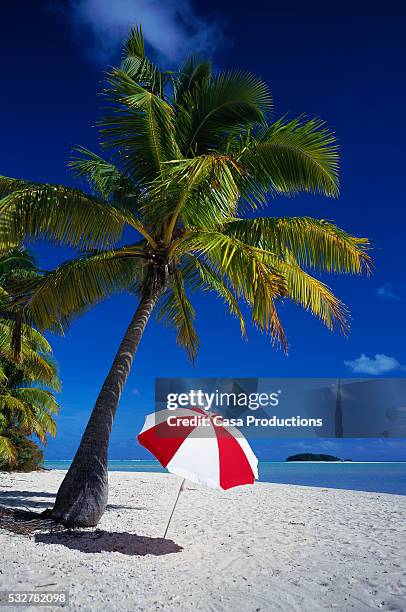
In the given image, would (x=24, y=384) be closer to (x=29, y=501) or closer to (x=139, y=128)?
(x=29, y=501)

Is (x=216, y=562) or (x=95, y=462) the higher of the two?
(x=95, y=462)

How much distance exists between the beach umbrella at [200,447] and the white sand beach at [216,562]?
995 millimetres

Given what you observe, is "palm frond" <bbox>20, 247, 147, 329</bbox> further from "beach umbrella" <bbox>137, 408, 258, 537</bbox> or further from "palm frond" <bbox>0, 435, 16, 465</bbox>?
"palm frond" <bbox>0, 435, 16, 465</bbox>

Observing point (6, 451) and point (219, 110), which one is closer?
point (219, 110)

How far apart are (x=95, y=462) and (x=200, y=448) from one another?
245 cm

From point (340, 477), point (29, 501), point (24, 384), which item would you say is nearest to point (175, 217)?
point (29, 501)

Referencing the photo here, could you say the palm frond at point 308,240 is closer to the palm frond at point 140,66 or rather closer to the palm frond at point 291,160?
the palm frond at point 291,160

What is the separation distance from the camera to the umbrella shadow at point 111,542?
5.98 m

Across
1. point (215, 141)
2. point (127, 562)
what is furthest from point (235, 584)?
point (215, 141)

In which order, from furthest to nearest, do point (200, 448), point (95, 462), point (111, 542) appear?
1. point (95, 462)
2. point (111, 542)
3. point (200, 448)

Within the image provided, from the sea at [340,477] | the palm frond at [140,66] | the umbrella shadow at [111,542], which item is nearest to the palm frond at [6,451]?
the sea at [340,477]

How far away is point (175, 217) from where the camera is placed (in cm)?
849

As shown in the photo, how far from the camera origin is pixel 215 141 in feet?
34.0

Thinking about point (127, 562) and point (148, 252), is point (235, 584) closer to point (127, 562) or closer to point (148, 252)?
point (127, 562)
